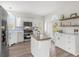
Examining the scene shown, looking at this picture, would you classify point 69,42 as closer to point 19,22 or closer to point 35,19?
point 35,19

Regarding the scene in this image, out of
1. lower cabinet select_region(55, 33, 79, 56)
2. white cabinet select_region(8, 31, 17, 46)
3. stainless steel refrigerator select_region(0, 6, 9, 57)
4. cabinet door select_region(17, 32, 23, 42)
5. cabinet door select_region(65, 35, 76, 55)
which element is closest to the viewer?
stainless steel refrigerator select_region(0, 6, 9, 57)

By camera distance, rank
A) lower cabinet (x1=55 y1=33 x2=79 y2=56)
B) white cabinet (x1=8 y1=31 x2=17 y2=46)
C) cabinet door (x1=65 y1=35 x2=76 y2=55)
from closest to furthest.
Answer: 1. white cabinet (x1=8 y1=31 x2=17 y2=46)
2. lower cabinet (x1=55 y1=33 x2=79 y2=56)
3. cabinet door (x1=65 y1=35 x2=76 y2=55)

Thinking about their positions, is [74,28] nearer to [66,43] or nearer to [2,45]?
[66,43]

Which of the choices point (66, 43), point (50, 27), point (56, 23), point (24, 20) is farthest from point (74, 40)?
point (24, 20)

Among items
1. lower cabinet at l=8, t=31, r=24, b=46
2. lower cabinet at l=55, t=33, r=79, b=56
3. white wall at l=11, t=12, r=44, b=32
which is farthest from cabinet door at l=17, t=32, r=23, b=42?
lower cabinet at l=55, t=33, r=79, b=56

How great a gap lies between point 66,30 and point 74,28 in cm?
33

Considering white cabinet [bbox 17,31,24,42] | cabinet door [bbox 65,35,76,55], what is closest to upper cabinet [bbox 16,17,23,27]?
white cabinet [bbox 17,31,24,42]

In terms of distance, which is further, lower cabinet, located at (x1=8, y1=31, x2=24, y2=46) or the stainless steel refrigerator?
lower cabinet, located at (x1=8, y1=31, x2=24, y2=46)

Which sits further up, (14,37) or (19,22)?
(19,22)

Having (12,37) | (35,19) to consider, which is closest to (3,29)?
(12,37)

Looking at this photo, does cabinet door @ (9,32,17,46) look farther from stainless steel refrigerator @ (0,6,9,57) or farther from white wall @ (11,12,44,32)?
white wall @ (11,12,44,32)

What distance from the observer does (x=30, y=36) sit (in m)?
1.69

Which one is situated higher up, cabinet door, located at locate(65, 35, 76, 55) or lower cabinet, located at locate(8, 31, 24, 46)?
lower cabinet, located at locate(8, 31, 24, 46)

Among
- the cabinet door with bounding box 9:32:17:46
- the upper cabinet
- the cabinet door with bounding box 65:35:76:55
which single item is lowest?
the cabinet door with bounding box 65:35:76:55
